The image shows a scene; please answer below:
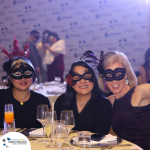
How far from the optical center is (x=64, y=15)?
25.3ft

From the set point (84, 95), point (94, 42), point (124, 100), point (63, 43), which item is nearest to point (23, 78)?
point (84, 95)

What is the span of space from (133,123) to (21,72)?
4.01ft

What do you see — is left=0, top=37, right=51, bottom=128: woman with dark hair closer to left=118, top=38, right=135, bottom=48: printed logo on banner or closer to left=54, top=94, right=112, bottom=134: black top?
left=54, top=94, right=112, bottom=134: black top

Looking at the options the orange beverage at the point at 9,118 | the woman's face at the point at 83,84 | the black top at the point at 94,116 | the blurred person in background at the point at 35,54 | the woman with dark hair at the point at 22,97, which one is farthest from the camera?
the blurred person in background at the point at 35,54

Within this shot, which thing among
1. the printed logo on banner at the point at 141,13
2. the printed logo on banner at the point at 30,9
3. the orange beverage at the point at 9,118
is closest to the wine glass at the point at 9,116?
the orange beverage at the point at 9,118

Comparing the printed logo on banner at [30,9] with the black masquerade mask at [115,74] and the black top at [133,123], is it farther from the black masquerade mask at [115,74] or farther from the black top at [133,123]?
the black top at [133,123]

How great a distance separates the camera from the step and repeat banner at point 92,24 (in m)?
7.57

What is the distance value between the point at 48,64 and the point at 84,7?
232 centimetres

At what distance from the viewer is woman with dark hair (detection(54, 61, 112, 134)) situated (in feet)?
7.03

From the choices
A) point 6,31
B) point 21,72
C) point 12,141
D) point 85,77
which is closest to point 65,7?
point 6,31

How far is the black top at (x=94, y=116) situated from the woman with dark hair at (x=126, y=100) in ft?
0.25

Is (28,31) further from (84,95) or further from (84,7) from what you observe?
(84,95)

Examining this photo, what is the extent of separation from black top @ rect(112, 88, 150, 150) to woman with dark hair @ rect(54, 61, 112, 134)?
14 cm

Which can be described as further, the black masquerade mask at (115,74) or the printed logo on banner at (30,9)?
the printed logo on banner at (30,9)
